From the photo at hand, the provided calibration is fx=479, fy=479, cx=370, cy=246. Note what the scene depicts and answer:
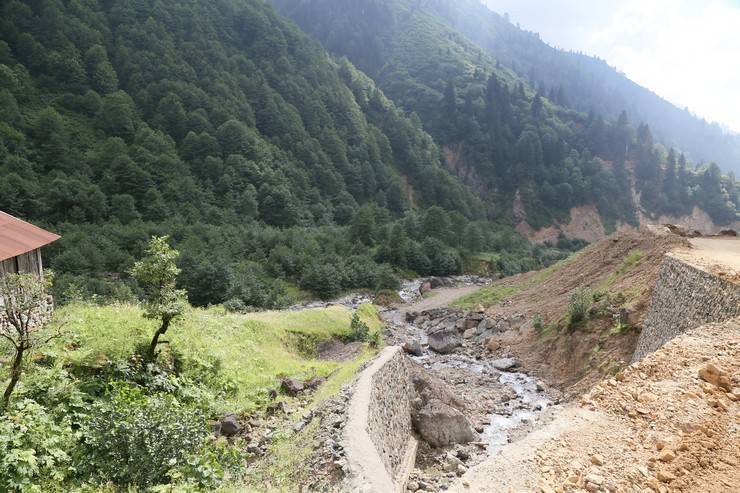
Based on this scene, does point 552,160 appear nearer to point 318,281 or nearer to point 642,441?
point 318,281

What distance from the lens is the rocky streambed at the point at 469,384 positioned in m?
17.3

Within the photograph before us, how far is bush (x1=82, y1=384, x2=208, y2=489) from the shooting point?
38.5ft

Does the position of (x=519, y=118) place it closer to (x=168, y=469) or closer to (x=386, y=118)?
(x=386, y=118)

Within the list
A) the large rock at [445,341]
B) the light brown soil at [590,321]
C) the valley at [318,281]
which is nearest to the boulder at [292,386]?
the valley at [318,281]

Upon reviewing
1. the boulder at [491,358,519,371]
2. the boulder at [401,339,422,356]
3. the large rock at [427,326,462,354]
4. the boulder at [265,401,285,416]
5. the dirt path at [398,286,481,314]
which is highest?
the boulder at [265,401,285,416]

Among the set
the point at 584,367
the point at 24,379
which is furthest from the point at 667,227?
the point at 24,379

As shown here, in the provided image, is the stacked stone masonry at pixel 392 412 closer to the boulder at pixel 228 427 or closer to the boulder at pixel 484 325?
the boulder at pixel 228 427

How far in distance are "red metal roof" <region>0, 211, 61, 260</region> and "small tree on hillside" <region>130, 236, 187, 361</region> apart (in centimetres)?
378

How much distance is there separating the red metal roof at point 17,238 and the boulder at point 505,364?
25.1m

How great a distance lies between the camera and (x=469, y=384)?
89.4ft

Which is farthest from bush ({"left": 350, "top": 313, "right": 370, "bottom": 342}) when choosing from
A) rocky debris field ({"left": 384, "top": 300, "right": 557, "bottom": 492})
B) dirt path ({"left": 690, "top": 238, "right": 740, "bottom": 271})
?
dirt path ({"left": 690, "top": 238, "right": 740, "bottom": 271})

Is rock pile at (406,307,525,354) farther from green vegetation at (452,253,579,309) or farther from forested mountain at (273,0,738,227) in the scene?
forested mountain at (273,0,738,227)

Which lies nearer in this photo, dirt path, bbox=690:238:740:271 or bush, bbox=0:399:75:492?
bush, bbox=0:399:75:492

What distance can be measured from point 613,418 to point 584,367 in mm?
15193
